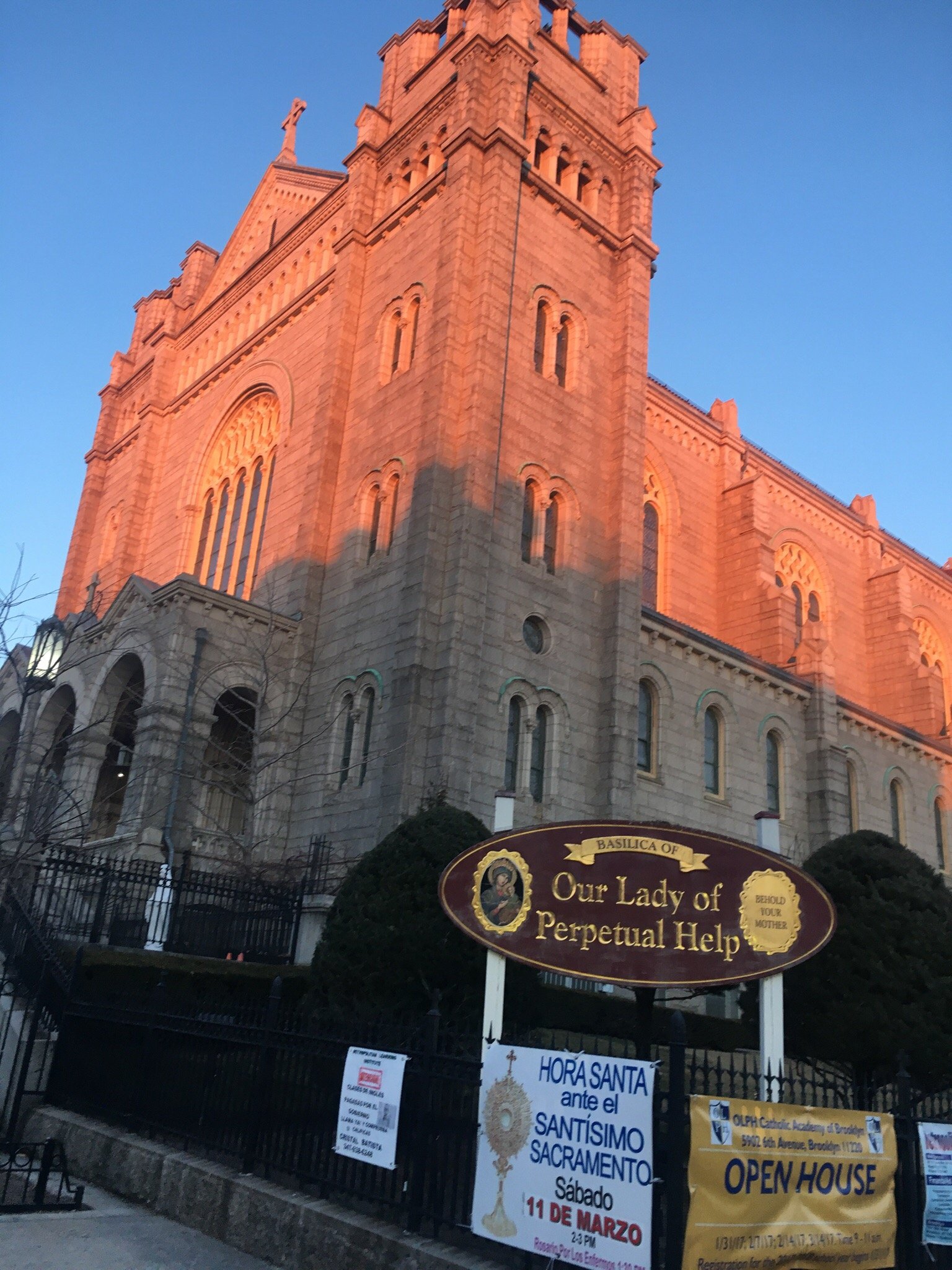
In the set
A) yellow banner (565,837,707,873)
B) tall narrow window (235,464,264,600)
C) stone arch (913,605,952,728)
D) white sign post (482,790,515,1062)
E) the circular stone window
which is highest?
stone arch (913,605,952,728)

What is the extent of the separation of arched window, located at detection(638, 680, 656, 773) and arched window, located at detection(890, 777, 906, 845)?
10.8 meters

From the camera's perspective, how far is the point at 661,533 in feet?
108

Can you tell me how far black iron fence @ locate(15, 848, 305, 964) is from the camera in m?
14.9

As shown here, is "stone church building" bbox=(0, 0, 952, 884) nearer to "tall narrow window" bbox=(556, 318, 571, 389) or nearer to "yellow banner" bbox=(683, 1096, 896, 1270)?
"tall narrow window" bbox=(556, 318, 571, 389)

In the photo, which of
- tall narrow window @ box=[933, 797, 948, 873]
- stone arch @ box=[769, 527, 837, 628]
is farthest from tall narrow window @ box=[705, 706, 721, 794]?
stone arch @ box=[769, 527, 837, 628]

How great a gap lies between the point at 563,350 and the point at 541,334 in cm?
85

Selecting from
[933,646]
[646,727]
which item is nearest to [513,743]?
[646,727]

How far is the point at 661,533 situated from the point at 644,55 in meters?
13.9

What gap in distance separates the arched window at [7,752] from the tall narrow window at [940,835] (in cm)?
2656

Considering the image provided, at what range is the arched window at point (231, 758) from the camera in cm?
2414

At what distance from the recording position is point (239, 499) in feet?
100

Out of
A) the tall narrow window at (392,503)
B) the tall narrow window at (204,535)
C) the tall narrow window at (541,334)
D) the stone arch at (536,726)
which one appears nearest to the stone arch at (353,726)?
the stone arch at (536,726)

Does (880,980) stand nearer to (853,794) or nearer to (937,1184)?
(937,1184)

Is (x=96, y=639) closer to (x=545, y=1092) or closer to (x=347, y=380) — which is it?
(x=347, y=380)
